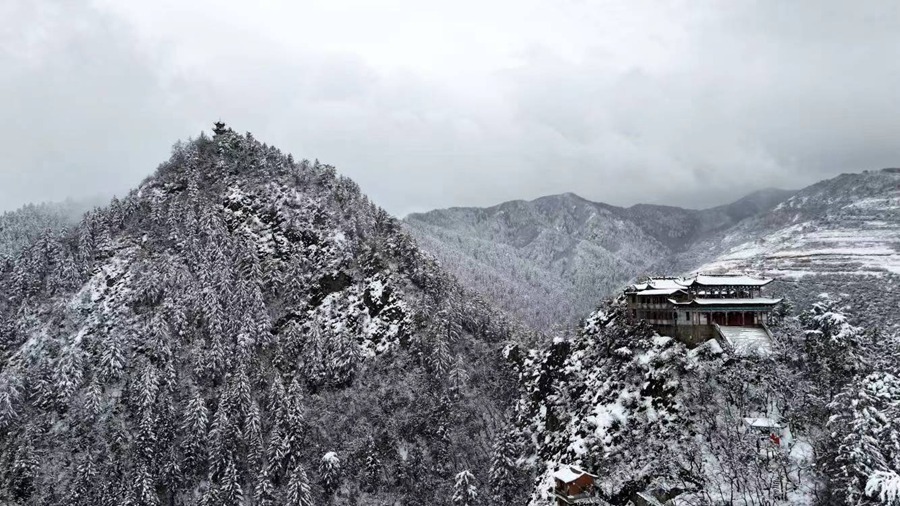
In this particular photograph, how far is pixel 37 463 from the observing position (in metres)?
83.1

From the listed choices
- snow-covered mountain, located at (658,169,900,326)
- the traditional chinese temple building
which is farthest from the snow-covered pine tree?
snow-covered mountain, located at (658,169,900,326)

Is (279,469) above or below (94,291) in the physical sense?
below

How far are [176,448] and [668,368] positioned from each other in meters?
73.4

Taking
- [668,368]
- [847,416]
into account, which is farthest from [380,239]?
[847,416]

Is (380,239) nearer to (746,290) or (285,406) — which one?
(285,406)

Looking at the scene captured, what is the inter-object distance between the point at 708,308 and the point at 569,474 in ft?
81.8

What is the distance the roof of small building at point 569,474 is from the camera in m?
55.2

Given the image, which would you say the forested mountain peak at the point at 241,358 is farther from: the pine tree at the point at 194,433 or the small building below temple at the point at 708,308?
the small building below temple at the point at 708,308

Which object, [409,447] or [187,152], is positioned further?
[187,152]

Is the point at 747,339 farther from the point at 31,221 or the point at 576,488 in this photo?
→ the point at 31,221

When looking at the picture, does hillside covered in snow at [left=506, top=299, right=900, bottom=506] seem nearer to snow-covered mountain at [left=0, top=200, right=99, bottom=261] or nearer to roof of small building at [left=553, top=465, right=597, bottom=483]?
roof of small building at [left=553, top=465, right=597, bottom=483]

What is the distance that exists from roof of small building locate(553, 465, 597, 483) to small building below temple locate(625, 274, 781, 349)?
63.5 ft

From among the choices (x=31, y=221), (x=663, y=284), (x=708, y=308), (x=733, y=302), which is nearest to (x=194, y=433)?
(x=663, y=284)

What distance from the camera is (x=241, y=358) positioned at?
309 feet
